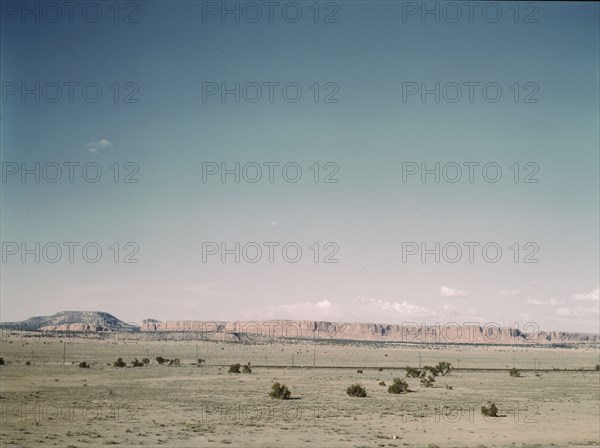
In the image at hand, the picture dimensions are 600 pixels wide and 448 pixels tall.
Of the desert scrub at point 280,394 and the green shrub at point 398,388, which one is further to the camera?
the green shrub at point 398,388

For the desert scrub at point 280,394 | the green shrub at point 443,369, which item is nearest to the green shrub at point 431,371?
the green shrub at point 443,369

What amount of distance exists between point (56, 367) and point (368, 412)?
42321 millimetres

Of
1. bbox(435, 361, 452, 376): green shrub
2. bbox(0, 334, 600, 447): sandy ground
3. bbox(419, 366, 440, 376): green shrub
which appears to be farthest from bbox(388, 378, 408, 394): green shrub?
bbox(435, 361, 452, 376): green shrub

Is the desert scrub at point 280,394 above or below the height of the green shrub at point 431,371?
above

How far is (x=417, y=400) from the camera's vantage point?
130ft

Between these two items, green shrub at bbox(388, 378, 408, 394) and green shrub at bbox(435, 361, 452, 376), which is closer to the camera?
green shrub at bbox(388, 378, 408, 394)

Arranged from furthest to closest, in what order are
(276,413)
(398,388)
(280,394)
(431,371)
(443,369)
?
(443,369), (431,371), (398,388), (280,394), (276,413)

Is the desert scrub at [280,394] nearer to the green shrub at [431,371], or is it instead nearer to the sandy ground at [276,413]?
the sandy ground at [276,413]

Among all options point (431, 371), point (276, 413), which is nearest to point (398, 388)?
point (276, 413)

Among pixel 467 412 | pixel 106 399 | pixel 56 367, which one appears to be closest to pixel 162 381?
pixel 106 399

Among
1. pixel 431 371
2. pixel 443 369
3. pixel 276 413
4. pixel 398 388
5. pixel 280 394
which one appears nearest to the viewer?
pixel 276 413

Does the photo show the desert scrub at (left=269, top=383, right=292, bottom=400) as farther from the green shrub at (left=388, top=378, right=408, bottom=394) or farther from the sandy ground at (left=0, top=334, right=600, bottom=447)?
the green shrub at (left=388, top=378, right=408, bottom=394)

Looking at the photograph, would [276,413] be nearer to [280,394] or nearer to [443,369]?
[280,394]

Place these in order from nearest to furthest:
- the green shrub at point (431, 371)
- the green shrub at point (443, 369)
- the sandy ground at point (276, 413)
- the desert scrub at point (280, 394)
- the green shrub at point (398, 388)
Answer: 1. the sandy ground at point (276, 413)
2. the desert scrub at point (280, 394)
3. the green shrub at point (398, 388)
4. the green shrub at point (431, 371)
5. the green shrub at point (443, 369)
